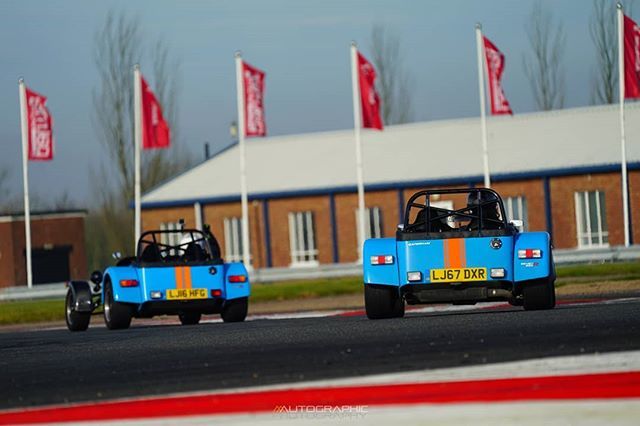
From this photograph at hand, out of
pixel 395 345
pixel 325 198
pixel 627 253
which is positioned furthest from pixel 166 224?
pixel 395 345

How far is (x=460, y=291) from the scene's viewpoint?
15.2 meters

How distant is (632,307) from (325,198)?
109 feet

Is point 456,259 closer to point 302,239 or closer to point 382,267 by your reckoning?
point 382,267

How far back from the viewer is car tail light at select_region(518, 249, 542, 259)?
49.9 feet

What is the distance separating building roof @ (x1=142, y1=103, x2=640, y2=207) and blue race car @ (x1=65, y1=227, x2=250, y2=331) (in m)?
25.7

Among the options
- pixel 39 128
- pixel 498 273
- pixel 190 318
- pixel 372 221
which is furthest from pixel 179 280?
pixel 372 221

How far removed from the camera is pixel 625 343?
1030 centimetres

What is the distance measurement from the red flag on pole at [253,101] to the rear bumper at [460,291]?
23175 millimetres

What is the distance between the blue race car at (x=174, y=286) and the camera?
1931 cm

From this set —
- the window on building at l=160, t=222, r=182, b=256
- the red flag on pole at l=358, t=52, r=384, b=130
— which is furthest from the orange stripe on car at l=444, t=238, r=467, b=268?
the window on building at l=160, t=222, r=182, b=256

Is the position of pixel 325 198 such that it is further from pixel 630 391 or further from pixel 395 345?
pixel 630 391

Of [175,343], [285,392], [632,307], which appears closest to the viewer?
[285,392]

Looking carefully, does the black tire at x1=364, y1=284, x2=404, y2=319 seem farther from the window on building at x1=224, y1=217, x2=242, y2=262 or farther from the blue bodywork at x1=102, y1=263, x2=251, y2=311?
the window on building at x1=224, y1=217, x2=242, y2=262

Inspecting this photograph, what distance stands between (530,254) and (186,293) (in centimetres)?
607
